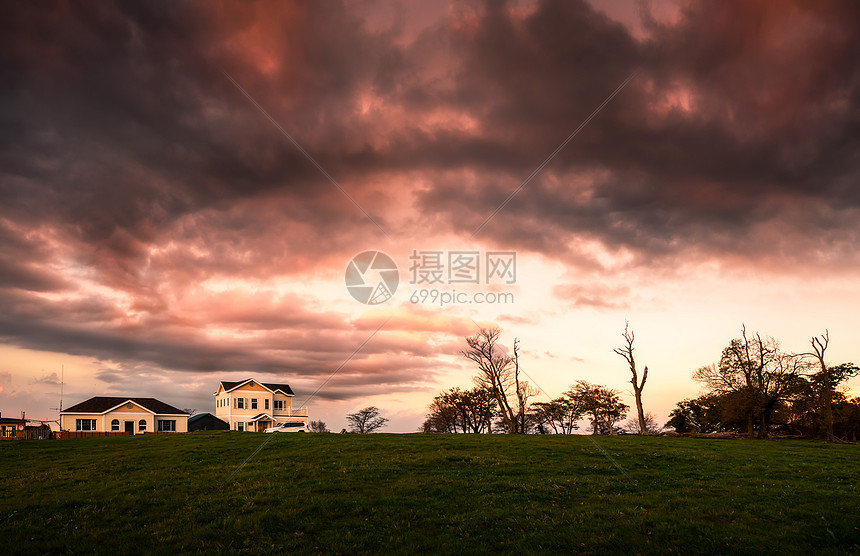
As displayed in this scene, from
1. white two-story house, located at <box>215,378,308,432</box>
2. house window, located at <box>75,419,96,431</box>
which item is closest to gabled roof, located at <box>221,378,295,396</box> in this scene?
white two-story house, located at <box>215,378,308,432</box>

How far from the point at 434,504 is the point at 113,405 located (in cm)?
10291

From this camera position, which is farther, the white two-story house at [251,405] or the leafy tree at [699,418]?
the white two-story house at [251,405]

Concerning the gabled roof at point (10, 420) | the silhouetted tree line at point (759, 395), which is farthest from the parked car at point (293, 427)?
the gabled roof at point (10, 420)

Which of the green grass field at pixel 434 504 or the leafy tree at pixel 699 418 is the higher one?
the green grass field at pixel 434 504

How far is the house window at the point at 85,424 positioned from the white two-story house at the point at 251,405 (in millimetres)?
22688

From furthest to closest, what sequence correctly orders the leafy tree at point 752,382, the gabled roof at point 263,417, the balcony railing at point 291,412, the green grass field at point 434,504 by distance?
the balcony railing at point 291,412, the gabled roof at point 263,417, the leafy tree at point 752,382, the green grass field at point 434,504

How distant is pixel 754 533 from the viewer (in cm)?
1600

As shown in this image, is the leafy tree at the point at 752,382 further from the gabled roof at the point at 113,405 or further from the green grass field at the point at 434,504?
the gabled roof at the point at 113,405

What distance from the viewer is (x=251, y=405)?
349ft

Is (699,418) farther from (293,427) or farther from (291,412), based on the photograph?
(291,412)

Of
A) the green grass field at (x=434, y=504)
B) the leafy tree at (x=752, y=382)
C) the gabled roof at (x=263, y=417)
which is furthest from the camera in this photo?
the gabled roof at (x=263, y=417)

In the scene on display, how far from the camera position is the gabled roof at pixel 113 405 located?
97.7 metres

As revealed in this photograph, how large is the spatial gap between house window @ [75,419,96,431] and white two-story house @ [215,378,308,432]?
22688 millimetres

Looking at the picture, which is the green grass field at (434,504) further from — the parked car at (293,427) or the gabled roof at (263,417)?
the gabled roof at (263,417)
